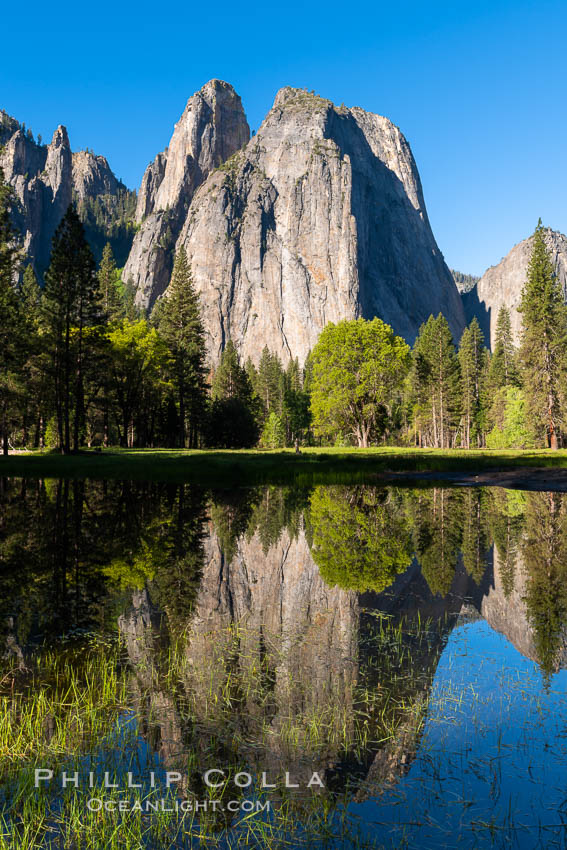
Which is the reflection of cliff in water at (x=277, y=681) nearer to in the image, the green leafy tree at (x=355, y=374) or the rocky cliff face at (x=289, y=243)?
the green leafy tree at (x=355, y=374)

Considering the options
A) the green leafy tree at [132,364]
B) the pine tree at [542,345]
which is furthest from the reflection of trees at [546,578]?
the green leafy tree at [132,364]

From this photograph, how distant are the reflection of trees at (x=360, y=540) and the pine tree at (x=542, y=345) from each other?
3968 centimetres

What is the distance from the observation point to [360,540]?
13148 mm

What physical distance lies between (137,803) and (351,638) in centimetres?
380

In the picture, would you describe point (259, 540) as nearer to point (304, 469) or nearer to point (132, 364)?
point (304, 469)

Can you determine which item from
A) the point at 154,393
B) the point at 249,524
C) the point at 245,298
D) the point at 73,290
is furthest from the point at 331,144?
the point at 249,524

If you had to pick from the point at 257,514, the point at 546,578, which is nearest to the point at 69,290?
the point at 257,514

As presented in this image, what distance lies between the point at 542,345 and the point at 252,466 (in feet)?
→ 123

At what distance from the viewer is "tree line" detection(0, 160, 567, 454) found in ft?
137

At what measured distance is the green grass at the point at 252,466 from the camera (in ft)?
98.9

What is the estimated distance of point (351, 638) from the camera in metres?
6.80

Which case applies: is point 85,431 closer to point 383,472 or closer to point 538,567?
point 383,472

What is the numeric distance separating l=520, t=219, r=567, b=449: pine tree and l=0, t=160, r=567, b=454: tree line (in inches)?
5.4

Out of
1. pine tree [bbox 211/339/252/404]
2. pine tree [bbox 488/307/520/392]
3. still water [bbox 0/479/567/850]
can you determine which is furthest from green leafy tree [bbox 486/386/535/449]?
still water [bbox 0/479/567/850]
